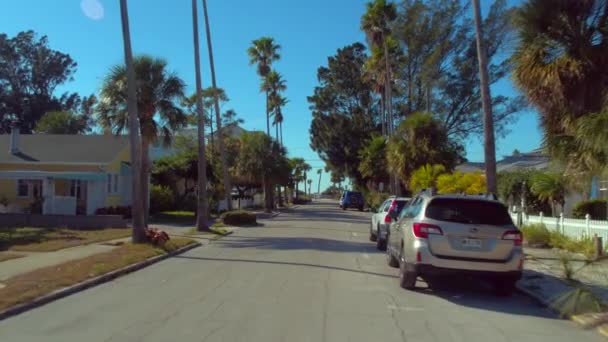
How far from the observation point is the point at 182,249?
57.9 ft

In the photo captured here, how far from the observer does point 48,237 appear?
767 inches

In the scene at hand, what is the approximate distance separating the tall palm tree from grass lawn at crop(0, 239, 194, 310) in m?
7.55

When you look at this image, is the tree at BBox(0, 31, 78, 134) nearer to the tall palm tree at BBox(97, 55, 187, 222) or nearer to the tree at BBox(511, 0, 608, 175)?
the tall palm tree at BBox(97, 55, 187, 222)

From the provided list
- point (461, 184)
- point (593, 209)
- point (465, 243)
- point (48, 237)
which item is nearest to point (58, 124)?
point (48, 237)

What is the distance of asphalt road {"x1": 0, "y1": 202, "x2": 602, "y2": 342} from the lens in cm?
748

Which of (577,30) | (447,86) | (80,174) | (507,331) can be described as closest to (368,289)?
(507,331)

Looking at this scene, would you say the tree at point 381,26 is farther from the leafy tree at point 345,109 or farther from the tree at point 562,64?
the tree at point 562,64

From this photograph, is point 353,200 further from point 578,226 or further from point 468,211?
point 468,211

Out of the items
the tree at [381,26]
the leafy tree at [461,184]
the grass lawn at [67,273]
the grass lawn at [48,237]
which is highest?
the tree at [381,26]

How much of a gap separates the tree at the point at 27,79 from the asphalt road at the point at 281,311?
56.6m

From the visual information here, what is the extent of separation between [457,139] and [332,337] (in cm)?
4000

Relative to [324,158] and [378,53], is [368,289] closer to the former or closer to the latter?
[378,53]

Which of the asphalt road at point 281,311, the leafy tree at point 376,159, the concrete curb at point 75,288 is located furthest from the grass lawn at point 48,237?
the leafy tree at point 376,159

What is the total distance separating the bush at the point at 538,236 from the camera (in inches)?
750
